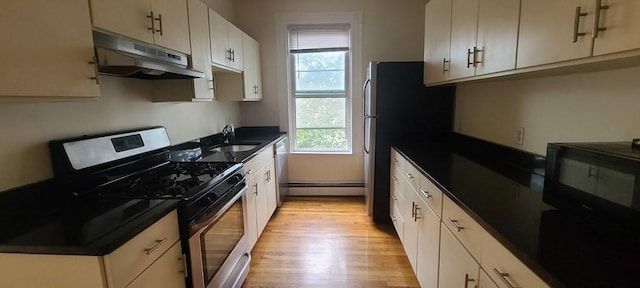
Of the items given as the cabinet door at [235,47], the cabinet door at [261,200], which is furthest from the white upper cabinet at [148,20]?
the cabinet door at [261,200]

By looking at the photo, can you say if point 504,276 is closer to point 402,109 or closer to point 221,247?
point 221,247

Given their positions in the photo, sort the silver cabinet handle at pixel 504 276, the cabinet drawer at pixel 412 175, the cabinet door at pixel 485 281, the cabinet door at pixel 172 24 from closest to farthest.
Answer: the silver cabinet handle at pixel 504 276 < the cabinet door at pixel 485 281 < the cabinet door at pixel 172 24 < the cabinet drawer at pixel 412 175

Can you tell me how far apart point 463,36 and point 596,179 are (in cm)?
121

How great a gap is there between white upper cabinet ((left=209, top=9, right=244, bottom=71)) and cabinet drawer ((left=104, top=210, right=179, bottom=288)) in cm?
153

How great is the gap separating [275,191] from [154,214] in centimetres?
216

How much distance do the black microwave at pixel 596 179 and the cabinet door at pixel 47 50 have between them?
1.93 m

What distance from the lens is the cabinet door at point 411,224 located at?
2.00 m

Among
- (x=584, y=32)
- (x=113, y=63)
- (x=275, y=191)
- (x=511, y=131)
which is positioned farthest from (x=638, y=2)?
(x=275, y=191)

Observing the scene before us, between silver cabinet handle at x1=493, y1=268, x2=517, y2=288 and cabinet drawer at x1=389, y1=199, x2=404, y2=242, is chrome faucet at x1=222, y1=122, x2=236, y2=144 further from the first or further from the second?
silver cabinet handle at x1=493, y1=268, x2=517, y2=288

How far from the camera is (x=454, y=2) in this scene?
79.0 inches

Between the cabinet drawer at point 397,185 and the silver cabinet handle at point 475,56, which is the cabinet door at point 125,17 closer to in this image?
the silver cabinet handle at point 475,56

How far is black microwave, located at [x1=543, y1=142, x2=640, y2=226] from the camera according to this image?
0.90 meters

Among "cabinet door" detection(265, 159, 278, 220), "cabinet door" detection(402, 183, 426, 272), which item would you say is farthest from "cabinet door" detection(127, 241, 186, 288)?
"cabinet door" detection(265, 159, 278, 220)

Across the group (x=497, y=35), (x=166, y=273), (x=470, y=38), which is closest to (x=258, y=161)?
(x=166, y=273)
